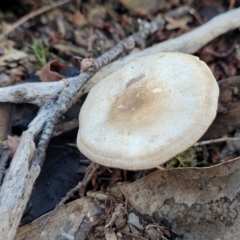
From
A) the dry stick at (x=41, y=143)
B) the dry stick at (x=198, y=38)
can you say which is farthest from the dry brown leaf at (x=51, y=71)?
the dry stick at (x=198, y=38)

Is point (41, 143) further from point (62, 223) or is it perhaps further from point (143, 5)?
point (143, 5)

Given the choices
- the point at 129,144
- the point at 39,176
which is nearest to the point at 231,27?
the point at 129,144

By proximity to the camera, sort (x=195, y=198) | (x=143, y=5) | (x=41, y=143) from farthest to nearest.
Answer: (x=143, y=5), (x=41, y=143), (x=195, y=198)

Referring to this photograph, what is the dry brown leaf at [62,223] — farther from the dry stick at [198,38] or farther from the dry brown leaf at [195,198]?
the dry stick at [198,38]

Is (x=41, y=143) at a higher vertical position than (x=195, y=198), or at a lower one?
higher

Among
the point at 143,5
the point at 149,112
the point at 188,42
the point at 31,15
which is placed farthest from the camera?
the point at 143,5

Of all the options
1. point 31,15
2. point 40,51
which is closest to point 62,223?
point 40,51

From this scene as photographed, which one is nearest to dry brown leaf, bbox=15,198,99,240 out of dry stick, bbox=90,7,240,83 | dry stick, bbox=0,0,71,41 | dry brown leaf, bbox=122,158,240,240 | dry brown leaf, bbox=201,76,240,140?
dry brown leaf, bbox=122,158,240,240
